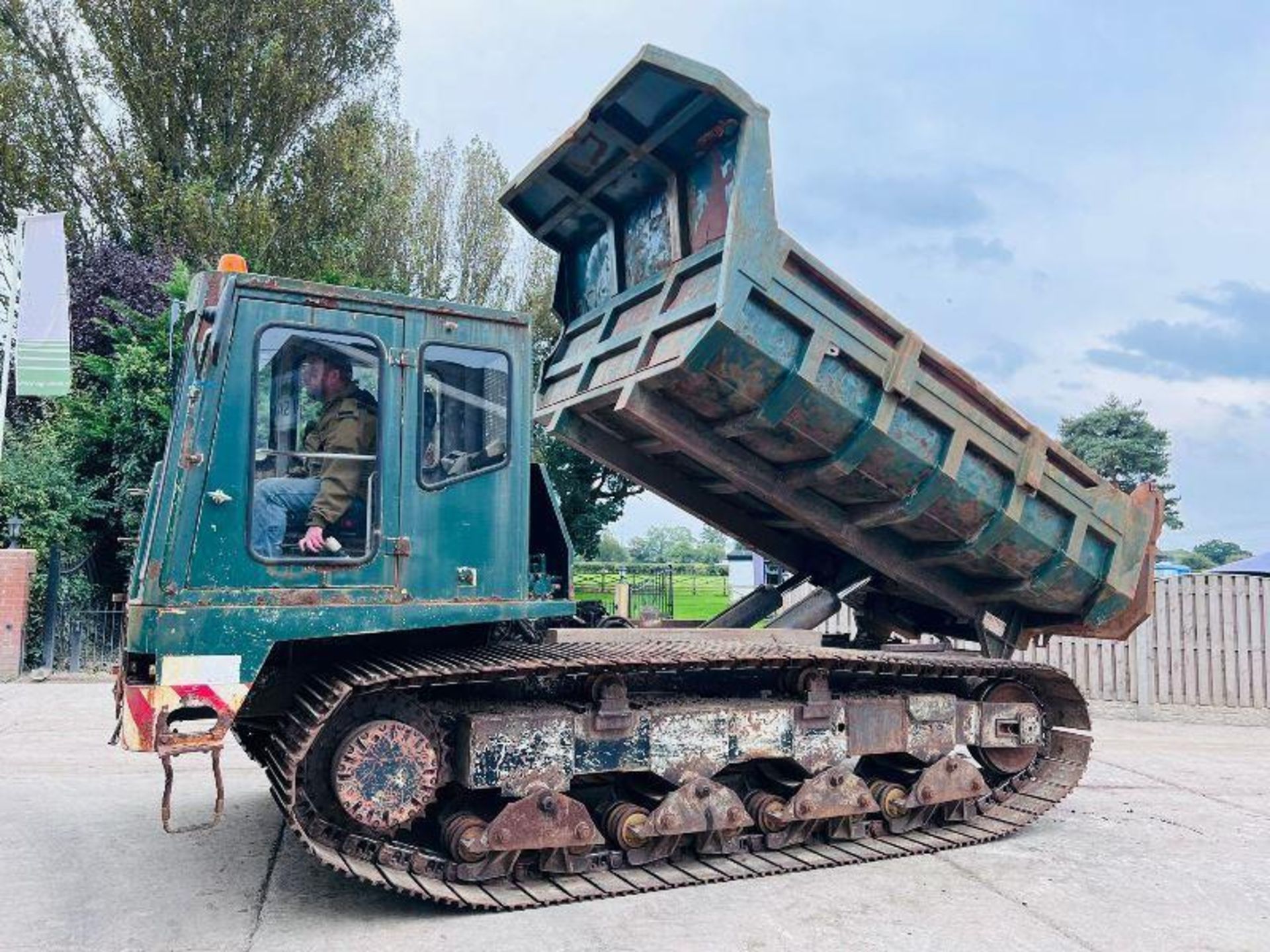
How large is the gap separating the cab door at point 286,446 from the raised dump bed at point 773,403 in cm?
130

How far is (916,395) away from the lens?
17.5 feet

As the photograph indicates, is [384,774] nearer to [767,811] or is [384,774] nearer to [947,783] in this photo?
[767,811]

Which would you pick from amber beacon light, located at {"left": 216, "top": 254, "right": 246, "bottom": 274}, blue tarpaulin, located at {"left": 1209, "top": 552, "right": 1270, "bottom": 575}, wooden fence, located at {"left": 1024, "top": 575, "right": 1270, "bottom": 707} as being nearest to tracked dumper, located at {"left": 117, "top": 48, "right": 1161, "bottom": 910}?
amber beacon light, located at {"left": 216, "top": 254, "right": 246, "bottom": 274}

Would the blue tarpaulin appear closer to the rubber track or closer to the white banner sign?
the rubber track

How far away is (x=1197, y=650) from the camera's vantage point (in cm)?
1138

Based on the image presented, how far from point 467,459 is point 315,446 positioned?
2.26 ft

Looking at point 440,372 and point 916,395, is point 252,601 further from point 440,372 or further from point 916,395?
point 916,395

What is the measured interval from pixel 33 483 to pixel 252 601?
11513mm

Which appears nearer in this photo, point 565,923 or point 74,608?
point 565,923

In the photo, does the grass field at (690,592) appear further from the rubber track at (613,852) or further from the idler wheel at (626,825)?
the idler wheel at (626,825)

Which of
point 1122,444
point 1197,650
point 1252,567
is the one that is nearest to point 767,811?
point 1197,650

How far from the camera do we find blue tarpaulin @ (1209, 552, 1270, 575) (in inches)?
704

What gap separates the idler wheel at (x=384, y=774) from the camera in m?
4.28

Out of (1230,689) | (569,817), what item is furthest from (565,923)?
(1230,689)
